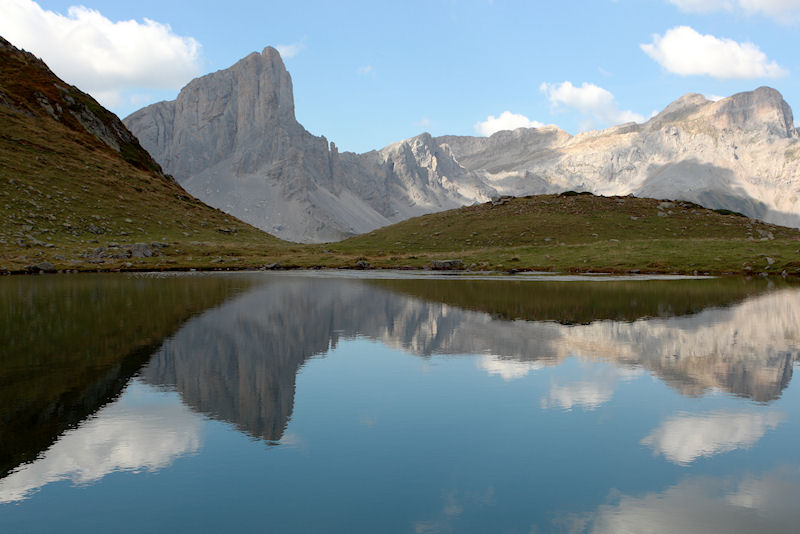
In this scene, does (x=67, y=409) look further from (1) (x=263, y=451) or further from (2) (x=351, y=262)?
(2) (x=351, y=262)

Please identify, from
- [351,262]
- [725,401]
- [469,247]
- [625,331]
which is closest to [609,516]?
[725,401]

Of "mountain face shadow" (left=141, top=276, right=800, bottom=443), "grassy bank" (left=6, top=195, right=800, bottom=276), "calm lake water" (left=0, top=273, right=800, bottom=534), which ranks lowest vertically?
"calm lake water" (left=0, top=273, right=800, bottom=534)

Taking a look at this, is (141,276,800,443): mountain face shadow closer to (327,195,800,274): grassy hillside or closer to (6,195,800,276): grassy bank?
(327,195,800,274): grassy hillside

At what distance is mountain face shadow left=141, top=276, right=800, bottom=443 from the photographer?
16891 millimetres

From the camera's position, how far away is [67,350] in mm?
21234

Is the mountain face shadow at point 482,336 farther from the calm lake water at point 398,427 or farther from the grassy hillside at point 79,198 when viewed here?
the grassy hillside at point 79,198

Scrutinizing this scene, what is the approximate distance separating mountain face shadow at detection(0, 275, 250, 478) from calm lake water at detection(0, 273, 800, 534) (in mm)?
102

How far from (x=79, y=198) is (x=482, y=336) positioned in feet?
323

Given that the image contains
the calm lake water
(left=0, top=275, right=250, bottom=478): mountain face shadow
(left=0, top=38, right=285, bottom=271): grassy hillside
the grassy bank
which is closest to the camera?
the calm lake water

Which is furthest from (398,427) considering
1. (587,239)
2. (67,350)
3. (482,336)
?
(587,239)

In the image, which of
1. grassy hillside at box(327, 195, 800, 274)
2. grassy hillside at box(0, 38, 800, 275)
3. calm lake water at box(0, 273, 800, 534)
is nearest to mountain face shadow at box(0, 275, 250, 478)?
calm lake water at box(0, 273, 800, 534)

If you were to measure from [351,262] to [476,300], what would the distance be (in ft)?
179

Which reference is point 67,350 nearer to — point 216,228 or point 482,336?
point 482,336

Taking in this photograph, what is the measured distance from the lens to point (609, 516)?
9.09m
